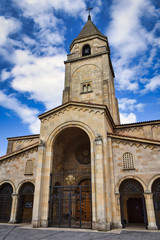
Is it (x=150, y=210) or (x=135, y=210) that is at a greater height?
(x=150, y=210)

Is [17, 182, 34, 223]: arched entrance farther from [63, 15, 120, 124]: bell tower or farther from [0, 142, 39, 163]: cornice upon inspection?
[63, 15, 120, 124]: bell tower

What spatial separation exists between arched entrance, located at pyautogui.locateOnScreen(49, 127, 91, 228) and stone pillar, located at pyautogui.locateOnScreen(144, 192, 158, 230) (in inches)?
174

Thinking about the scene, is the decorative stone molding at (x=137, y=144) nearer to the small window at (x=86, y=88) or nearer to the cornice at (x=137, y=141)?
the cornice at (x=137, y=141)

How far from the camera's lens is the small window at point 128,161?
560 inches

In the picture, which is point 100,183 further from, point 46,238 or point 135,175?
point 46,238

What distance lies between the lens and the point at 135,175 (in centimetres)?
1385

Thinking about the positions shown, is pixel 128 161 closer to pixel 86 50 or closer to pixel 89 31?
pixel 86 50

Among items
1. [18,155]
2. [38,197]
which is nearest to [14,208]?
[38,197]

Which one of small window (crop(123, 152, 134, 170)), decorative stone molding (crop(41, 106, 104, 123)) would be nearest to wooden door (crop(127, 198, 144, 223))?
small window (crop(123, 152, 134, 170))

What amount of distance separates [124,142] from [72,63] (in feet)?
51.1

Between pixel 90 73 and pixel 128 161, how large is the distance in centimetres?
1395

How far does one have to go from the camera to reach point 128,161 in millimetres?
14445

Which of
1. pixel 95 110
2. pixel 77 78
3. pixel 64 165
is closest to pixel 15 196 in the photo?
pixel 64 165

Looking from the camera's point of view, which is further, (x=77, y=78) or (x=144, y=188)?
(x=77, y=78)
